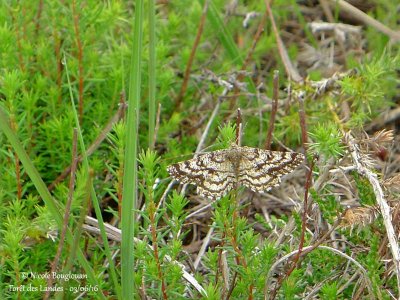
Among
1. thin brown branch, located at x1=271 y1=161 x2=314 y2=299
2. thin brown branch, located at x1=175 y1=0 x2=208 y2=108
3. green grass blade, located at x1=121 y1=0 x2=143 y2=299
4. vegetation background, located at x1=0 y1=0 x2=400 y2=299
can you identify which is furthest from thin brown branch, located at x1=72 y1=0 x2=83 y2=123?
thin brown branch, located at x1=271 y1=161 x2=314 y2=299

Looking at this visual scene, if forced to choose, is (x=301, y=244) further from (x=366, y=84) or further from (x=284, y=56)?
(x=284, y=56)

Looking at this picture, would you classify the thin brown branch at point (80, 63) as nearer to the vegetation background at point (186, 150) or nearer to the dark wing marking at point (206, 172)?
the vegetation background at point (186, 150)

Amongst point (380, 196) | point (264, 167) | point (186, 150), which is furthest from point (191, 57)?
point (380, 196)

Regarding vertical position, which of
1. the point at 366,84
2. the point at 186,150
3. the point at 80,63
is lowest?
the point at 186,150

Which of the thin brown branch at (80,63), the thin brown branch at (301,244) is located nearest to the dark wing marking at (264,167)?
the thin brown branch at (301,244)

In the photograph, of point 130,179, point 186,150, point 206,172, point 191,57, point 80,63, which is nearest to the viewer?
point 130,179

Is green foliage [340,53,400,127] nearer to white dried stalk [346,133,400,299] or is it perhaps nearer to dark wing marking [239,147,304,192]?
white dried stalk [346,133,400,299]

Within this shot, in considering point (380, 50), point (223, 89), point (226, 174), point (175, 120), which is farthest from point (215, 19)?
point (226, 174)

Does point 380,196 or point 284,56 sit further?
point 284,56
